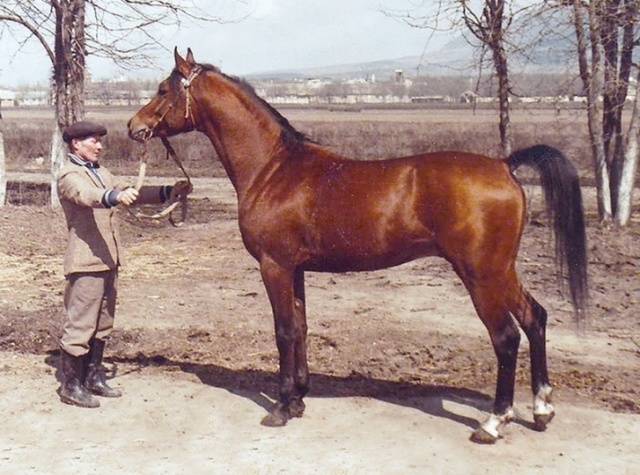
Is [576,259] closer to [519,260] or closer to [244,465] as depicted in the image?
[244,465]

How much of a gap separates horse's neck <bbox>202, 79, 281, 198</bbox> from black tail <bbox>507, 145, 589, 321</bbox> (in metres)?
1.60

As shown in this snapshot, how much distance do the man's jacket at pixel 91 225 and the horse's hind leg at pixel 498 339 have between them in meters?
2.26

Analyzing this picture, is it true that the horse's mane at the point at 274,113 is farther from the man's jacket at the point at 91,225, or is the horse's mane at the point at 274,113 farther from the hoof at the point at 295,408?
the hoof at the point at 295,408

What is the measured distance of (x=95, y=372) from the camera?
594cm

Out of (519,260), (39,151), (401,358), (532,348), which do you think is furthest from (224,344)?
(39,151)

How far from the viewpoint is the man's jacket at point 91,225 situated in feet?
17.9

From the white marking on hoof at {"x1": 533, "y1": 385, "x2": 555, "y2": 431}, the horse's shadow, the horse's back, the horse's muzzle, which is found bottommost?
the horse's shadow

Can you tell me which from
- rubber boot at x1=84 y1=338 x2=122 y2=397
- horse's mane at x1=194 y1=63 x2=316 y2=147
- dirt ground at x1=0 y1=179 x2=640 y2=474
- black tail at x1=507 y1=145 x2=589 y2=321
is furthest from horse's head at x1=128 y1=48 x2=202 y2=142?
black tail at x1=507 y1=145 x2=589 y2=321

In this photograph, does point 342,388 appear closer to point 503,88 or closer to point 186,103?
point 186,103

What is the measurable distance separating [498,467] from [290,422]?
4.72ft

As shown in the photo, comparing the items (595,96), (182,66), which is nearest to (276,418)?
(182,66)

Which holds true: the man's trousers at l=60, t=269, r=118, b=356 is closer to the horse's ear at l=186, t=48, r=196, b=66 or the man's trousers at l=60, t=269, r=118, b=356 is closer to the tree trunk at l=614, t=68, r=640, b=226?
the horse's ear at l=186, t=48, r=196, b=66

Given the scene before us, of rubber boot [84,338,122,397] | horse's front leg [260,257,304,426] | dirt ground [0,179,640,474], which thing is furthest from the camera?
rubber boot [84,338,122,397]

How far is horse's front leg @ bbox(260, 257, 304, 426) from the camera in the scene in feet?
17.2
